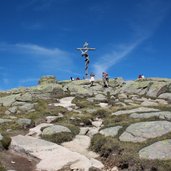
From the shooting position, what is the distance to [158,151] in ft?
62.3

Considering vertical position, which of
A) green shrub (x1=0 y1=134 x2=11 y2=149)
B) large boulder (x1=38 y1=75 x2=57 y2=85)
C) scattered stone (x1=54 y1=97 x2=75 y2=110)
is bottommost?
green shrub (x1=0 y1=134 x2=11 y2=149)

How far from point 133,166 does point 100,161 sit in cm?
300

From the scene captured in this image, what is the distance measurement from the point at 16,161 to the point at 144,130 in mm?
8800

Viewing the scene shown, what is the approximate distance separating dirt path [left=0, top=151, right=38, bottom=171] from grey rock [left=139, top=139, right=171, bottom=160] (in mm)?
6400

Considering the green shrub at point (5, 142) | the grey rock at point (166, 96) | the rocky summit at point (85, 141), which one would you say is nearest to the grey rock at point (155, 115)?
the rocky summit at point (85, 141)

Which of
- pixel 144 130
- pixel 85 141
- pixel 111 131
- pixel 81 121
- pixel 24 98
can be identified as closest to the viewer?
pixel 144 130

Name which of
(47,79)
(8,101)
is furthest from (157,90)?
(47,79)

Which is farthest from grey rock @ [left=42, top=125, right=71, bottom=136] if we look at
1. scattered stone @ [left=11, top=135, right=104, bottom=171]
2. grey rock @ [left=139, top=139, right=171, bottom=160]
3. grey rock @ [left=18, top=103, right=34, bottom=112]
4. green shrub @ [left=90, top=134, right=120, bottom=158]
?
grey rock @ [left=18, top=103, right=34, bottom=112]

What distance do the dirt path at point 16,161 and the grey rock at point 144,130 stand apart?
20.9ft

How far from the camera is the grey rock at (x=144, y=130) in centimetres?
2222

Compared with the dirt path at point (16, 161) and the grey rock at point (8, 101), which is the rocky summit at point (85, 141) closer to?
the dirt path at point (16, 161)

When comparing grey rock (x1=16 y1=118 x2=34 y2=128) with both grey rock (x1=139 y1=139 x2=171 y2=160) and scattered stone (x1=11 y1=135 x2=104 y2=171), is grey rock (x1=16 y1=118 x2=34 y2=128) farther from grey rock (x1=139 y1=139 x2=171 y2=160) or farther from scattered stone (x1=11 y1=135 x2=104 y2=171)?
grey rock (x1=139 y1=139 x2=171 y2=160)

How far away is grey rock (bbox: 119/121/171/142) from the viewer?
22219mm

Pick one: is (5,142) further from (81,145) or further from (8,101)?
(8,101)
